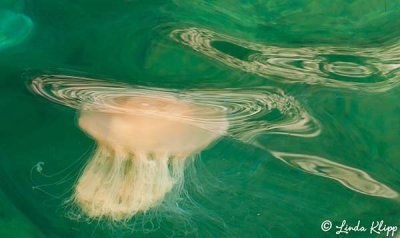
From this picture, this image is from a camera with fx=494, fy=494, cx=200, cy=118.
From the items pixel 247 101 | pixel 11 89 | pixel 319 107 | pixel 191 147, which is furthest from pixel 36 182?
pixel 319 107

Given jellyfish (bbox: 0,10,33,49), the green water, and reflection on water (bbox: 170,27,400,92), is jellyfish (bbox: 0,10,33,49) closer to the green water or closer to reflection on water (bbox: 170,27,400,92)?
the green water

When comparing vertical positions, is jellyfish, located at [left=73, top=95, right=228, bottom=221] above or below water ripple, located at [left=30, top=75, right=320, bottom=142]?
below

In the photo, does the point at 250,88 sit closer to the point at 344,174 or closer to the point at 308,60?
the point at 308,60

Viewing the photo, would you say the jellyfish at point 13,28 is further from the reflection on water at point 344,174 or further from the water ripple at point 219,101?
the reflection on water at point 344,174

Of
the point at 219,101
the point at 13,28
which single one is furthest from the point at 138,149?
the point at 13,28

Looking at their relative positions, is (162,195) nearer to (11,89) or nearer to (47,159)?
(47,159)

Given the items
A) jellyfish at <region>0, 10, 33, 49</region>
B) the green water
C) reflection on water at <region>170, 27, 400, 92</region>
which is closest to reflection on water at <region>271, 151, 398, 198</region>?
the green water
